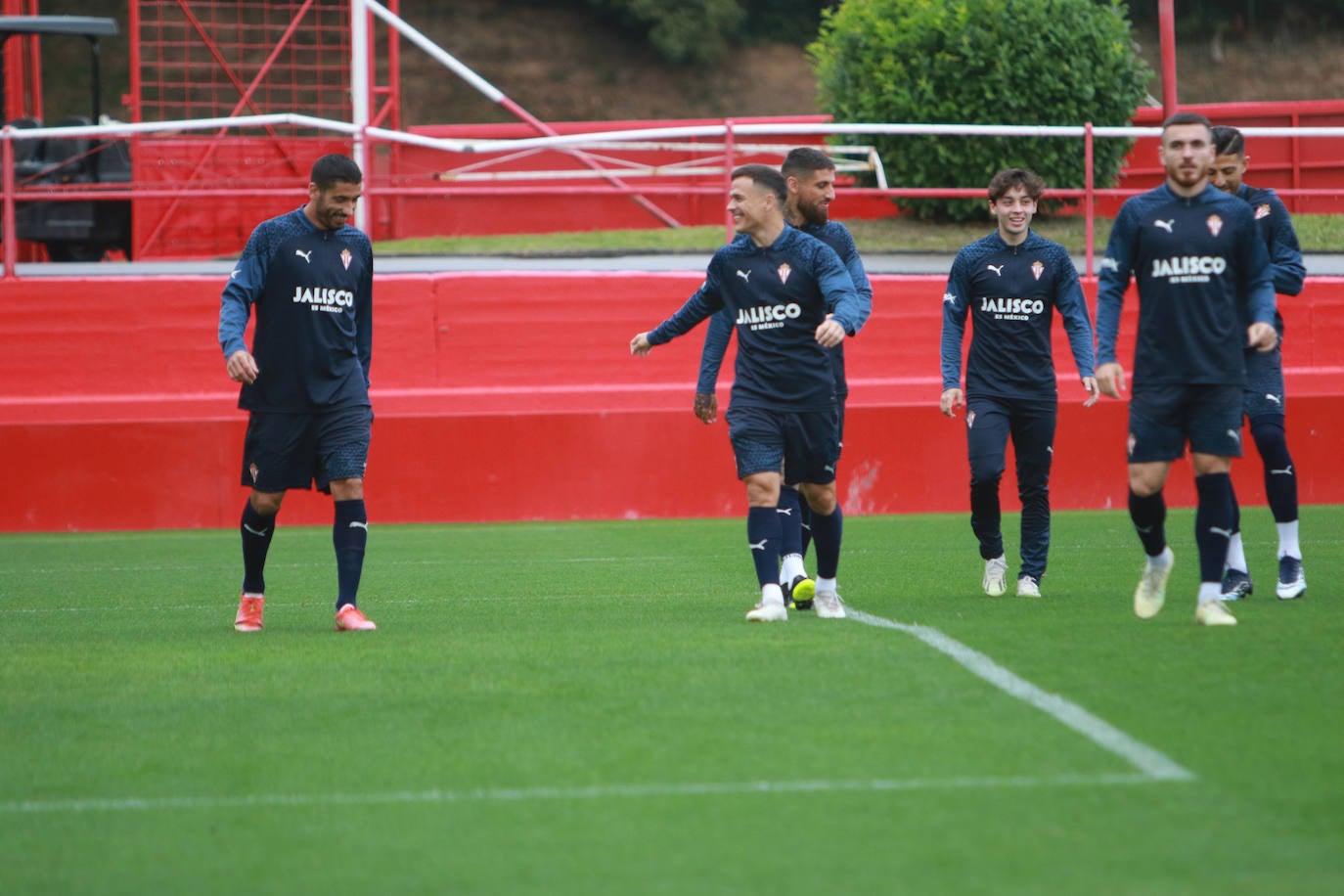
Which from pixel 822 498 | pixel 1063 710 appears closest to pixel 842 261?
pixel 822 498

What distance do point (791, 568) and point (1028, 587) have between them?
115cm

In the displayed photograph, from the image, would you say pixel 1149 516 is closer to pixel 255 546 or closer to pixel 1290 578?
pixel 1290 578

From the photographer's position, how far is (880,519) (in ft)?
44.8

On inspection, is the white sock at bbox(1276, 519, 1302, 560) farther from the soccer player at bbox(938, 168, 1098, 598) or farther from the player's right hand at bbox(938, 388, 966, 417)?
the player's right hand at bbox(938, 388, 966, 417)

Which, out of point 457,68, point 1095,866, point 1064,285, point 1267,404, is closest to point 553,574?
point 1064,285

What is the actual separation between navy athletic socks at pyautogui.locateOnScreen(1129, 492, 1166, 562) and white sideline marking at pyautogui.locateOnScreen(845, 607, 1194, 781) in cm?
95

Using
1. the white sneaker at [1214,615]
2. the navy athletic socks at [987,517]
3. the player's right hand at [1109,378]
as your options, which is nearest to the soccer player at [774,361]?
the player's right hand at [1109,378]

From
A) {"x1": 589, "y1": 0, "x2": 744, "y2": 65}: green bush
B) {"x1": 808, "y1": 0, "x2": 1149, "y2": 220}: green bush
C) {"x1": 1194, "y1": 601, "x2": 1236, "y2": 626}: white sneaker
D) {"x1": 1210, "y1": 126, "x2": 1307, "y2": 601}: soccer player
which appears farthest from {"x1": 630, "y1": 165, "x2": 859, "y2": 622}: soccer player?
{"x1": 589, "y1": 0, "x2": 744, "y2": 65}: green bush

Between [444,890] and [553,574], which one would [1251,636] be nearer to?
[444,890]

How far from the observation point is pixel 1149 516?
273 inches

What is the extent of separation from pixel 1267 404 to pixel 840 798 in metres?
4.52

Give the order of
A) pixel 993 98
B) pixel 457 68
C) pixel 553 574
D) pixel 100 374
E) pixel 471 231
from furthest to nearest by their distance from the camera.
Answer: pixel 471 231
pixel 457 68
pixel 993 98
pixel 100 374
pixel 553 574

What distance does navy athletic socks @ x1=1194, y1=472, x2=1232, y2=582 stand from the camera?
682 centimetres

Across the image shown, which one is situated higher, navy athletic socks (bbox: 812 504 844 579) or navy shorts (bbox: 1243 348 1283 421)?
navy shorts (bbox: 1243 348 1283 421)
